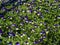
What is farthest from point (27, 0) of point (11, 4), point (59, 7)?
point (59, 7)

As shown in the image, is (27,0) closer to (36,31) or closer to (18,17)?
(18,17)

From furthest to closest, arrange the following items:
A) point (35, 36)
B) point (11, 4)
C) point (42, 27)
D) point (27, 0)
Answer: point (27, 0) → point (11, 4) → point (42, 27) → point (35, 36)

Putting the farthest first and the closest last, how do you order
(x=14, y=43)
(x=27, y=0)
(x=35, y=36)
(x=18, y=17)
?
(x=27, y=0) → (x=18, y=17) → (x=35, y=36) → (x=14, y=43)

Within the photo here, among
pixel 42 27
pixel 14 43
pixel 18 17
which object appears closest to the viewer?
pixel 14 43

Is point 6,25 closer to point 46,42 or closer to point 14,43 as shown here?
point 14,43

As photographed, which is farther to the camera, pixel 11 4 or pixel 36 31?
pixel 11 4

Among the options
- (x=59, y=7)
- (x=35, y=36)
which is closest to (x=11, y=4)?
(x=59, y=7)

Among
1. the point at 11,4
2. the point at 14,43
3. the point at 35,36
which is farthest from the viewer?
the point at 11,4

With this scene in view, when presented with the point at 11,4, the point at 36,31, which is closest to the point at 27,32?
the point at 36,31

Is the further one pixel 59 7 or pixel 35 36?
pixel 59 7
